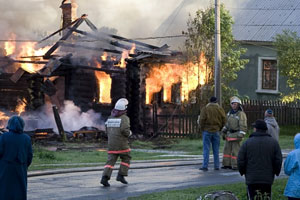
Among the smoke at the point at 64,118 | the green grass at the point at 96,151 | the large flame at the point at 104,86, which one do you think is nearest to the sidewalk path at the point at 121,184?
the green grass at the point at 96,151

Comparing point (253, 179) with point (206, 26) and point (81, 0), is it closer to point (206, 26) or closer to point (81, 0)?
point (206, 26)

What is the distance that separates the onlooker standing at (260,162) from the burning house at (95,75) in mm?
20162

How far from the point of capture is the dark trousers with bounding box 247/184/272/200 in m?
9.20

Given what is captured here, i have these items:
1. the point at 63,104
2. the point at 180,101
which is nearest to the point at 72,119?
the point at 63,104

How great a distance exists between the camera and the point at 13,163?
9.00m

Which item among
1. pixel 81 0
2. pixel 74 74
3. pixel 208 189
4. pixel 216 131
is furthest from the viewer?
pixel 81 0

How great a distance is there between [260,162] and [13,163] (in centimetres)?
341

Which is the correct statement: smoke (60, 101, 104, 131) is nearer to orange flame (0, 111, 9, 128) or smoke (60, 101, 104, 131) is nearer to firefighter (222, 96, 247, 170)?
orange flame (0, 111, 9, 128)

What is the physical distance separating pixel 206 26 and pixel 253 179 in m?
21.0

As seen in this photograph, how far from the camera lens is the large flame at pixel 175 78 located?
3005cm

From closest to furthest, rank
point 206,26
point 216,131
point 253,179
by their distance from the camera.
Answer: point 253,179, point 216,131, point 206,26

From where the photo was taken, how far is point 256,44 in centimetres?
3822

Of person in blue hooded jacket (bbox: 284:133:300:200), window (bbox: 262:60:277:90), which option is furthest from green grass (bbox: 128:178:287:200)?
window (bbox: 262:60:277:90)

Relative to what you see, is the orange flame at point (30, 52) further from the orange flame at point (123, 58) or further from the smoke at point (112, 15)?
the orange flame at point (123, 58)
